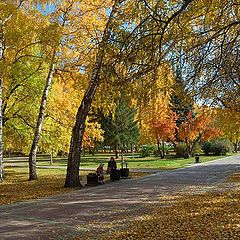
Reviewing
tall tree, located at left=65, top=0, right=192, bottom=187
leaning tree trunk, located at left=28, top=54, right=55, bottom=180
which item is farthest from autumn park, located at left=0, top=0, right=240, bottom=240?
leaning tree trunk, located at left=28, top=54, right=55, bottom=180

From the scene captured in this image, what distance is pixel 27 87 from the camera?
20.9 m

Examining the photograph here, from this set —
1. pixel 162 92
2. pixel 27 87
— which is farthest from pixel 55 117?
pixel 162 92

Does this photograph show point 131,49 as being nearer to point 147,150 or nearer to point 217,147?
point 217,147

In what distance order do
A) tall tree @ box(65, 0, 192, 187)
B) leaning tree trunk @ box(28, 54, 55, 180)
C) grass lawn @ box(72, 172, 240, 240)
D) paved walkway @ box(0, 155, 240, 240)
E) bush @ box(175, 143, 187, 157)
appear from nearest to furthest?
1. grass lawn @ box(72, 172, 240, 240)
2. tall tree @ box(65, 0, 192, 187)
3. paved walkway @ box(0, 155, 240, 240)
4. leaning tree trunk @ box(28, 54, 55, 180)
5. bush @ box(175, 143, 187, 157)

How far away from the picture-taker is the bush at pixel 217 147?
53.0 m

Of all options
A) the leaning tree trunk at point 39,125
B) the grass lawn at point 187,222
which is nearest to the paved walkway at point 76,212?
the grass lawn at point 187,222

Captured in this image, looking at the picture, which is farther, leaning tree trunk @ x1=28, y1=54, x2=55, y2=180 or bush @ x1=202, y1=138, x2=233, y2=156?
bush @ x1=202, y1=138, x2=233, y2=156

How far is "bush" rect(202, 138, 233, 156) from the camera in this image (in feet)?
174

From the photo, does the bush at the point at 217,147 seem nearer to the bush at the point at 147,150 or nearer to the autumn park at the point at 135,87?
the bush at the point at 147,150

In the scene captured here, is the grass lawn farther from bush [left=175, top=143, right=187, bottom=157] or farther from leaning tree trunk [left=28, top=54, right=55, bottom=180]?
bush [left=175, top=143, right=187, bottom=157]

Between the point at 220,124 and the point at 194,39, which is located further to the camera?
the point at 220,124

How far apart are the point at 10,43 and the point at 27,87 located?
509cm

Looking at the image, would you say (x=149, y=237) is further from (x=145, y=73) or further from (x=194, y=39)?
(x=194, y=39)

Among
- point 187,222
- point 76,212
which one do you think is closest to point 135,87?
point 187,222
